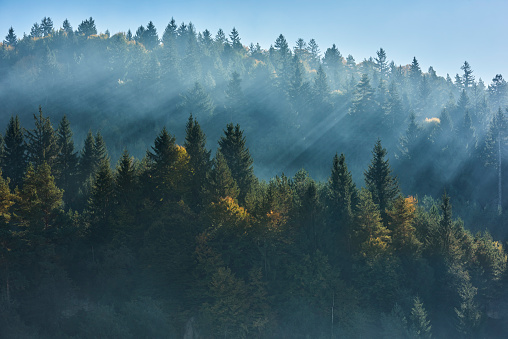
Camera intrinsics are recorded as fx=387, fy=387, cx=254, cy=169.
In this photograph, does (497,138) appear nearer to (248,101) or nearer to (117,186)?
(248,101)

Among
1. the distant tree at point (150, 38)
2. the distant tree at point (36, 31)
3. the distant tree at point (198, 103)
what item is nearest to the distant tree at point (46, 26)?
the distant tree at point (36, 31)

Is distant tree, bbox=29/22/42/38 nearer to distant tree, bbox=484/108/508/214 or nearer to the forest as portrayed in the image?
the forest

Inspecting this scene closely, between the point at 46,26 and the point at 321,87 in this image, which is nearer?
the point at 321,87

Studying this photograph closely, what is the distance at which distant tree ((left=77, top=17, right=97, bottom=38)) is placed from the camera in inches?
5882

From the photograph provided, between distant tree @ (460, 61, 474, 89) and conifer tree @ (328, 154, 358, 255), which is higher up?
distant tree @ (460, 61, 474, 89)

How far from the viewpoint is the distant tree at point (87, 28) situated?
149413mm

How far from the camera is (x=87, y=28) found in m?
150

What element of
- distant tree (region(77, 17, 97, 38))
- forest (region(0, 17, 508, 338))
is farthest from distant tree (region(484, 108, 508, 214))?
distant tree (region(77, 17, 97, 38))

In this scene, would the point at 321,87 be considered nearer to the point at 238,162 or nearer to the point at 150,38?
the point at 238,162

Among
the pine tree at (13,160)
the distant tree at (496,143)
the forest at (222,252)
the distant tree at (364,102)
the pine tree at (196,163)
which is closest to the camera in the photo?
the forest at (222,252)

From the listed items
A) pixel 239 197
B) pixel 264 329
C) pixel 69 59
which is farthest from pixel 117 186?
pixel 69 59

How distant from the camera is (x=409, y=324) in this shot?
41.8 m

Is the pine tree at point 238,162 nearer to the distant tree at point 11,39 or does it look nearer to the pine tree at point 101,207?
the pine tree at point 101,207

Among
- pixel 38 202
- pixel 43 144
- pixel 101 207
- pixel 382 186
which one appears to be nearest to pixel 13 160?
pixel 43 144
